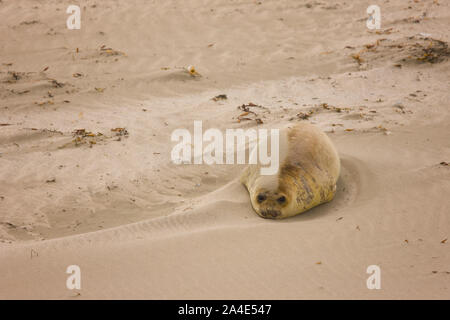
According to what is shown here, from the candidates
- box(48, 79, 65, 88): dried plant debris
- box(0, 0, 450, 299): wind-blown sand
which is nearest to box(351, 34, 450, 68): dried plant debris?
box(0, 0, 450, 299): wind-blown sand

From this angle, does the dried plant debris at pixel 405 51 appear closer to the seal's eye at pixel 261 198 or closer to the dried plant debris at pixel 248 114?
the dried plant debris at pixel 248 114

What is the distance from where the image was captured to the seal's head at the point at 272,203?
4.53 metres

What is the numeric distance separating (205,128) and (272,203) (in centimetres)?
335

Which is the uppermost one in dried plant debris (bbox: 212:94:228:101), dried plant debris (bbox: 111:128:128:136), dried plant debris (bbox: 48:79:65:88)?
dried plant debris (bbox: 48:79:65:88)

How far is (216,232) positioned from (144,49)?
7792mm

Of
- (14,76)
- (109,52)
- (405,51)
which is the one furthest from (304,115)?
(14,76)

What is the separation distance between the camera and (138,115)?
8266 mm

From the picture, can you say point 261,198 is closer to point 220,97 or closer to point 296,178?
point 296,178

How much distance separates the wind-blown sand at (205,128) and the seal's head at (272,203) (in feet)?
0.35

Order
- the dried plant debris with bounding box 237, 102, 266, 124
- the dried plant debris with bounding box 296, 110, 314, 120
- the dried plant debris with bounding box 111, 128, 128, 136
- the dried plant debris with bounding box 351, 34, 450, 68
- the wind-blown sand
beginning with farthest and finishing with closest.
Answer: the dried plant debris with bounding box 351, 34, 450, 68 < the dried plant debris with bounding box 237, 102, 266, 124 < the dried plant debris with bounding box 296, 110, 314, 120 < the dried plant debris with bounding box 111, 128, 128, 136 < the wind-blown sand

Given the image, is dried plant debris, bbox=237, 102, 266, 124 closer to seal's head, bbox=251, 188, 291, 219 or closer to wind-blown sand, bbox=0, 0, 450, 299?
wind-blown sand, bbox=0, 0, 450, 299

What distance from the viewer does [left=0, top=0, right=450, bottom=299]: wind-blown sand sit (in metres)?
3.82
